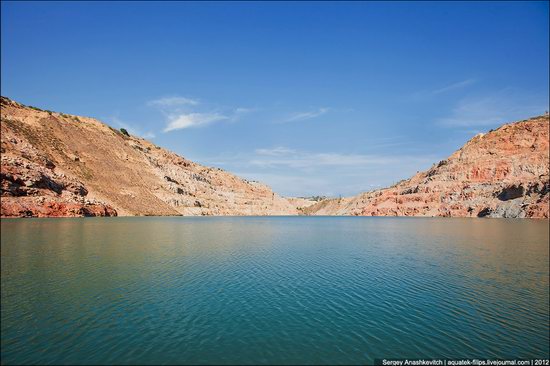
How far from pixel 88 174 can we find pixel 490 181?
16254 centimetres

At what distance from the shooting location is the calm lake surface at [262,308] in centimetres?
1323

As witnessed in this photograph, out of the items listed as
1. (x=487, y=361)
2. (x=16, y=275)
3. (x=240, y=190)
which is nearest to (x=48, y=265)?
(x=16, y=275)

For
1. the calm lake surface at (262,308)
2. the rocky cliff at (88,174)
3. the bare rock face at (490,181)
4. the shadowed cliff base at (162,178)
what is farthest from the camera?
the bare rock face at (490,181)

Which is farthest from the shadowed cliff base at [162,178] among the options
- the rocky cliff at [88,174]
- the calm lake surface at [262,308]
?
the calm lake surface at [262,308]

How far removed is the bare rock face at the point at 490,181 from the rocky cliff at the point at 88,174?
93.3 m

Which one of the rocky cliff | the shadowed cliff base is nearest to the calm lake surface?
the rocky cliff

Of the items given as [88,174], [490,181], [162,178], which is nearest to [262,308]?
[88,174]

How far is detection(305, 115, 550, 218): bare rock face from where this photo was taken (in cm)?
12244

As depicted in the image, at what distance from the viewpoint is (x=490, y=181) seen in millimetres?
145875

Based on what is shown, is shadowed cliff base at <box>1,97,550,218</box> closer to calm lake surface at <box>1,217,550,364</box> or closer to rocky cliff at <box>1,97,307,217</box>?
rocky cliff at <box>1,97,307,217</box>

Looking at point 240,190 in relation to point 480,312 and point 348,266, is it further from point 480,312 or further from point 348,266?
point 480,312

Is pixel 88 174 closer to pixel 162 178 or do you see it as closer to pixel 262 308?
pixel 162 178

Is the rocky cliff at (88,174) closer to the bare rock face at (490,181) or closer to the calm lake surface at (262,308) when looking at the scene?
the calm lake surface at (262,308)

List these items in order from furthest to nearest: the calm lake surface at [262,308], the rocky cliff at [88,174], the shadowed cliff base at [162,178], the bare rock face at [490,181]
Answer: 1. the bare rock face at [490,181]
2. the shadowed cliff base at [162,178]
3. the rocky cliff at [88,174]
4. the calm lake surface at [262,308]
